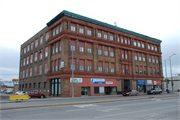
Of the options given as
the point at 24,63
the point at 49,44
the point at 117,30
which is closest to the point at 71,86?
the point at 49,44

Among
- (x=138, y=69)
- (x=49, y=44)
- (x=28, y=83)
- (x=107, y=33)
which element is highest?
(x=107, y=33)

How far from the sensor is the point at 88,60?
3912 centimetres

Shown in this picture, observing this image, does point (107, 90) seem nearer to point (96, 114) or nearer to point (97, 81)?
point (97, 81)

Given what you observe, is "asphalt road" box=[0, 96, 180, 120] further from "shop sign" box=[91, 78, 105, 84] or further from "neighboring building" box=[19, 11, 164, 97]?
"shop sign" box=[91, 78, 105, 84]

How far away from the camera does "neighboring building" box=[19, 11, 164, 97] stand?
118 ft

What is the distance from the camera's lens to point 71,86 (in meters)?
34.2

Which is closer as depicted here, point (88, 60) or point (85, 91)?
point (85, 91)

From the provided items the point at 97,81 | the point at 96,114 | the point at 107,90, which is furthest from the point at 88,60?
the point at 96,114

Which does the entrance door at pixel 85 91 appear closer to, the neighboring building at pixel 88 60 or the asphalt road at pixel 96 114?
the neighboring building at pixel 88 60

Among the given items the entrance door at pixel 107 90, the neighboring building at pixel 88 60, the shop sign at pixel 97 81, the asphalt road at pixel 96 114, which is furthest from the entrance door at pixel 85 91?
the asphalt road at pixel 96 114

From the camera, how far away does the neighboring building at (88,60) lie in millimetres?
35906

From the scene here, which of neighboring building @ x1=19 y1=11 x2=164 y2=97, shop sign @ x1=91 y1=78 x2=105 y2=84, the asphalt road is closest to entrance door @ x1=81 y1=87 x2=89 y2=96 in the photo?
neighboring building @ x1=19 y1=11 x2=164 y2=97

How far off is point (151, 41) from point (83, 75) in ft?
112

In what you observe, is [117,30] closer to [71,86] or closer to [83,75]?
[83,75]
